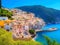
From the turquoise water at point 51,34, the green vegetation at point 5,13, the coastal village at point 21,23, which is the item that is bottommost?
the turquoise water at point 51,34

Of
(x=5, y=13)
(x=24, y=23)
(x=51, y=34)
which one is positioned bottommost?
(x=51, y=34)

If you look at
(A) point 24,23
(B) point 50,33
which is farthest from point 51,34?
(A) point 24,23

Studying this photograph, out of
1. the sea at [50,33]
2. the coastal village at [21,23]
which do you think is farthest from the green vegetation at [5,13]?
the sea at [50,33]

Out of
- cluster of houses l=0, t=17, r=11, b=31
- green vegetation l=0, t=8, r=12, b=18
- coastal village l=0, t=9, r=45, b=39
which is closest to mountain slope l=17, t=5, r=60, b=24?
coastal village l=0, t=9, r=45, b=39

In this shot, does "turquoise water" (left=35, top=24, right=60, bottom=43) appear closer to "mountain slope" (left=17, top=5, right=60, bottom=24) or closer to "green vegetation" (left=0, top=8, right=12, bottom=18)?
"mountain slope" (left=17, top=5, right=60, bottom=24)

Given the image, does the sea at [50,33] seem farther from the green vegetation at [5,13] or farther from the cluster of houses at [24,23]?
the green vegetation at [5,13]

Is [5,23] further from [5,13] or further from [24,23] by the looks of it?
[5,13]

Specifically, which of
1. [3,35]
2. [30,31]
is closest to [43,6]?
[30,31]
